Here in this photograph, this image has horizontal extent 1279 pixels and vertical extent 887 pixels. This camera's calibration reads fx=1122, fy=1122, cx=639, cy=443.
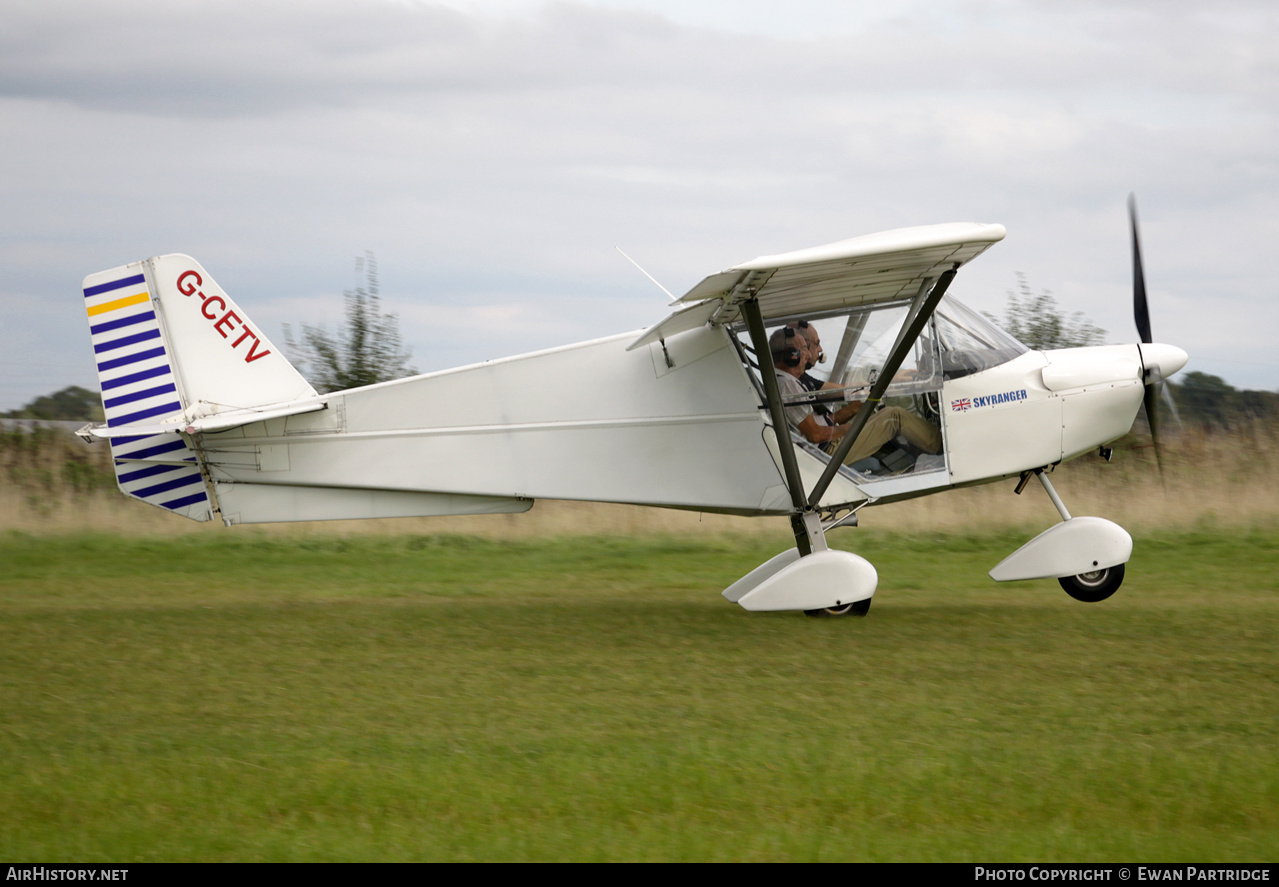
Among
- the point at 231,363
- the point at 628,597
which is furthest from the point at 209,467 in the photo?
the point at 628,597

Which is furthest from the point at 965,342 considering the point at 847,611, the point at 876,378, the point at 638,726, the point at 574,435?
the point at 638,726

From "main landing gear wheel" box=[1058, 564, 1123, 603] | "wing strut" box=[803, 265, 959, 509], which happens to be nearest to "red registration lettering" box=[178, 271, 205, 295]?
"wing strut" box=[803, 265, 959, 509]

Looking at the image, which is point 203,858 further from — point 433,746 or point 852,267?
point 852,267

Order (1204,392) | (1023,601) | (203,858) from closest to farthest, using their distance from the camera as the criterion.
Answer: (203,858)
(1023,601)
(1204,392)

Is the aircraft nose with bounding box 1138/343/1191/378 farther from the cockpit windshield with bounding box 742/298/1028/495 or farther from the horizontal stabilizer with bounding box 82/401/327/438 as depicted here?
the horizontal stabilizer with bounding box 82/401/327/438

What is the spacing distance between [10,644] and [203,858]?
5.26 m

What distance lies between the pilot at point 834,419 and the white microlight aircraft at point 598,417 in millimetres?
49

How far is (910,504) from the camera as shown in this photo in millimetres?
16141

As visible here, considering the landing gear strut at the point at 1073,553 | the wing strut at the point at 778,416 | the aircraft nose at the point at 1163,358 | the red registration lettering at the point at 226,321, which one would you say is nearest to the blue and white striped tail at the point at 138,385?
the red registration lettering at the point at 226,321

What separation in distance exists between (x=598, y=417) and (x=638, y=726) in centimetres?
356

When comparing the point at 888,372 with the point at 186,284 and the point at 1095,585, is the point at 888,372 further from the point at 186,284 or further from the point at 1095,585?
the point at 186,284

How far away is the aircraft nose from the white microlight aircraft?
0.02 m

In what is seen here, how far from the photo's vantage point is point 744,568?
12.9 m

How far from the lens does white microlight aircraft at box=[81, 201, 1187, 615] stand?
8.55 metres
